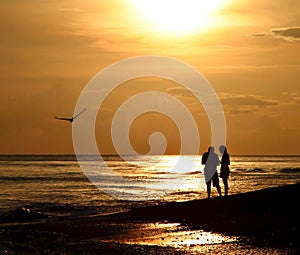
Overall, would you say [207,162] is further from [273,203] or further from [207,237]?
[207,237]

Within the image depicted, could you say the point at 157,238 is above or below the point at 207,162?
below

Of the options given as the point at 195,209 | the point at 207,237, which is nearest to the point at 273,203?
the point at 195,209

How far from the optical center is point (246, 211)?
21.6 m

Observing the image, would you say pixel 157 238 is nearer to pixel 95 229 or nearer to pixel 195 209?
pixel 95 229

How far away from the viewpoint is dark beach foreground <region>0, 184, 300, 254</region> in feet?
50.3

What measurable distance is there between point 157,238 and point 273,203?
6.24 metres

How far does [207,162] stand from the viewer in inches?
992

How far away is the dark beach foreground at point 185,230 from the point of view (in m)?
15.3

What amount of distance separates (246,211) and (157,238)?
523cm

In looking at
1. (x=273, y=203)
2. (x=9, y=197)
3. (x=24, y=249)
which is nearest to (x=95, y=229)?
(x=24, y=249)

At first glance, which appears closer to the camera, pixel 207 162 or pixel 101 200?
pixel 207 162

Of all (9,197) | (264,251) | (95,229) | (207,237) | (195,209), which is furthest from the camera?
(9,197)

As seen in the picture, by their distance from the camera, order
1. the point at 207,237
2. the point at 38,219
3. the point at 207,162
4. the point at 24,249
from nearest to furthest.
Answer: the point at 24,249
the point at 207,237
the point at 207,162
the point at 38,219

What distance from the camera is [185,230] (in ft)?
62.0
